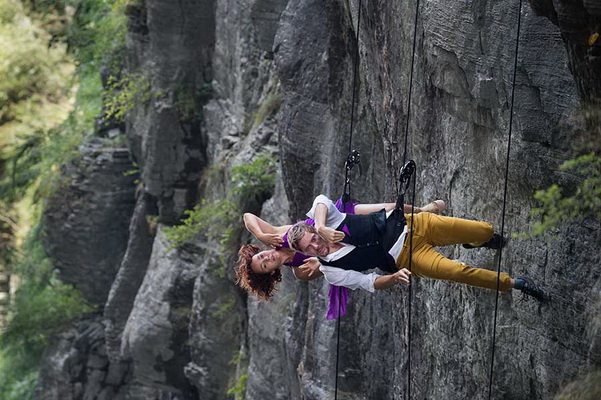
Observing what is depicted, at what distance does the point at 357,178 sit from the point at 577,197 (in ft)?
14.6

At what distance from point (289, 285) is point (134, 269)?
7.86 m

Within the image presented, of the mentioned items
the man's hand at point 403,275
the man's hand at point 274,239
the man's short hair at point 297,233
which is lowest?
the man's hand at point 403,275

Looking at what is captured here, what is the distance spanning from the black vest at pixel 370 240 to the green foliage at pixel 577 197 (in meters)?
1.29

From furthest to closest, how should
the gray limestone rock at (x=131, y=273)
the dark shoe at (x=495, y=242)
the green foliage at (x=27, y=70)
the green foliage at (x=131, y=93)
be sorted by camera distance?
1. the green foliage at (x=27, y=70)
2. the gray limestone rock at (x=131, y=273)
3. the green foliage at (x=131, y=93)
4. the dark shoe at (x=495, y=242)

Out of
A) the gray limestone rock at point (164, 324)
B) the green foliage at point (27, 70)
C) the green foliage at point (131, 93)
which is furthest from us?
the green foliage at point (27, 70)

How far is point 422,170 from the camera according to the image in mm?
8922

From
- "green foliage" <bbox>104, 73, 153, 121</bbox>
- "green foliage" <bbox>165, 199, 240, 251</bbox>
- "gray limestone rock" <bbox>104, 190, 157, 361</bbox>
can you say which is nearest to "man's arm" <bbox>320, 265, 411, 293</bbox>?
"green foliage" <bbox>165, 199, 240, 251</bbox>

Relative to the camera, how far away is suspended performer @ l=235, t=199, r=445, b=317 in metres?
8.22

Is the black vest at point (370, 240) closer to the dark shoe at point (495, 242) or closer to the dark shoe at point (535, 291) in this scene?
the dark shoe at point (495, 242)

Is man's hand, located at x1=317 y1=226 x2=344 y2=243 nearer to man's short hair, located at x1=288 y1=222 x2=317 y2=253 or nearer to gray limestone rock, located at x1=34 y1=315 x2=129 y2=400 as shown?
man's short hair, located at x1=288 y1=222 x2=317 y2=253

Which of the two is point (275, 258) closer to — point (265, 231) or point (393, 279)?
point (265, 231)

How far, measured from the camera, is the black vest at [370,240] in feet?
25.5

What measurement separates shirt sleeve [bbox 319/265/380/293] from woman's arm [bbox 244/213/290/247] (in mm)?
472

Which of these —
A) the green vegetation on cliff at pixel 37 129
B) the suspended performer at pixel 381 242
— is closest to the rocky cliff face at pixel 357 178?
the suspended performer at pixel 381 242
